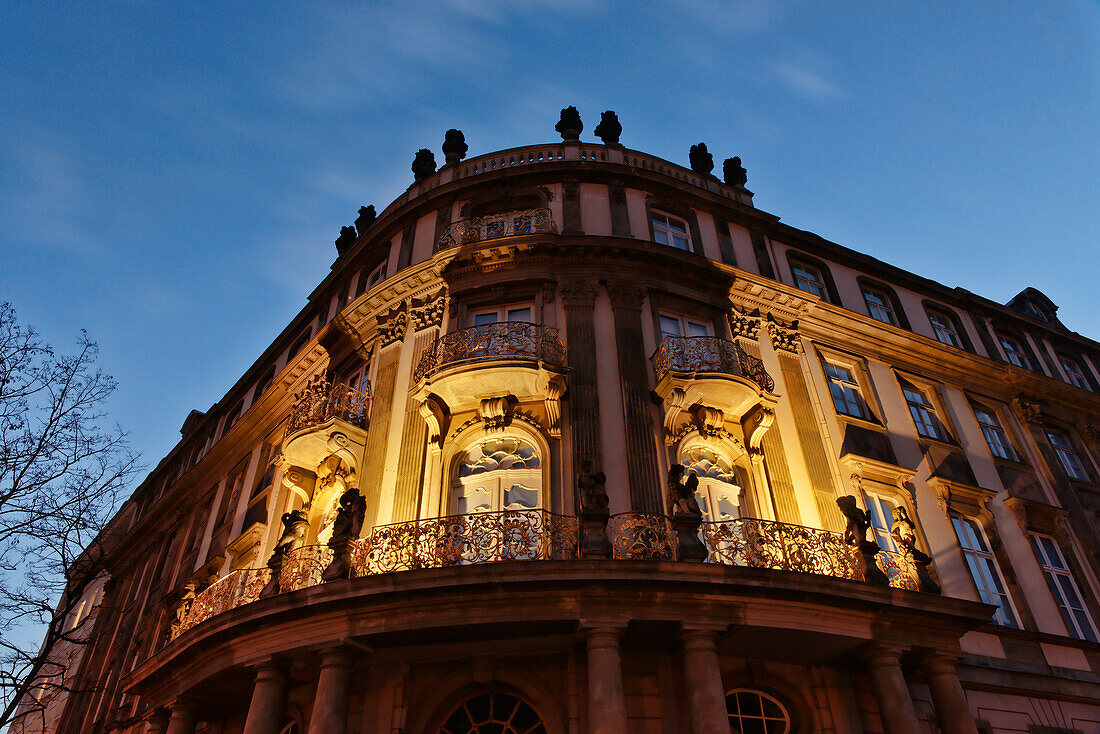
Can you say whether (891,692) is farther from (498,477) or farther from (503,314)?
(503,314)

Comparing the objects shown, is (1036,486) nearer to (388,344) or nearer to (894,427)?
(894,427)

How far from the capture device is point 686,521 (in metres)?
11.1

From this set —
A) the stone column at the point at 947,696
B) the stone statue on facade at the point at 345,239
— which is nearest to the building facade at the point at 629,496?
the stone column at the point at 947,696

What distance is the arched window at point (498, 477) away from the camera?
13.5 meters

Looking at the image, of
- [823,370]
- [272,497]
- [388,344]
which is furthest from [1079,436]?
[272,497]

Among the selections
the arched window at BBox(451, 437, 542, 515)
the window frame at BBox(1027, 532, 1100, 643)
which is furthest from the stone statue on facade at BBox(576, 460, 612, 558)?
the window frame at BBox(1027, 532, 1100, 643)

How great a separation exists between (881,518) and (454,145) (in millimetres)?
15564

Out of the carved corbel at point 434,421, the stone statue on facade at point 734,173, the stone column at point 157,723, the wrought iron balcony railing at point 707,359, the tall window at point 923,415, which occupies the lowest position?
the stone column at point 157,723

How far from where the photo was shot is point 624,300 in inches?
632

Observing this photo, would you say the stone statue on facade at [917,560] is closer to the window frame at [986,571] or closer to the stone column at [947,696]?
the stone column at [947,696]

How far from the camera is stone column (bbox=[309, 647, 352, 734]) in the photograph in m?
10.2

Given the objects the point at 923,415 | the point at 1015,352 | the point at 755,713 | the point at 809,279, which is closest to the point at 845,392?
the point at 923,415

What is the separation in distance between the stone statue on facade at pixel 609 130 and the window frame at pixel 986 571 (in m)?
13.4

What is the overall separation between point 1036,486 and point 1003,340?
663 cm
